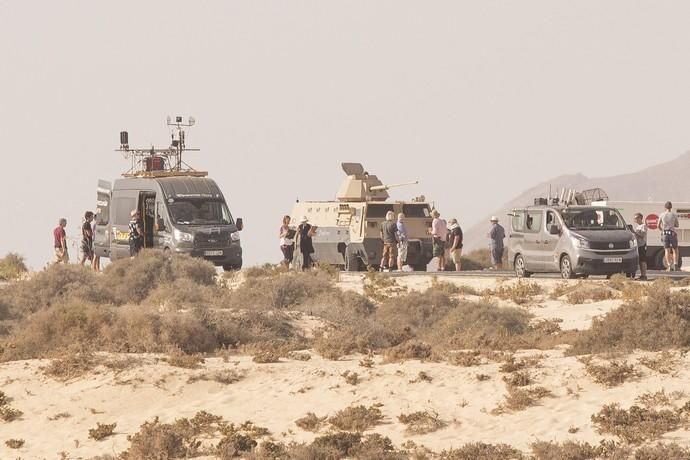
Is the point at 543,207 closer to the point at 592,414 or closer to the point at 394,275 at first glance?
the point at 394,275

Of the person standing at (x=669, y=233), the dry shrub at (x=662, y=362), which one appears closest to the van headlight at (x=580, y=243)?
the person standing at (x=669, y=233)

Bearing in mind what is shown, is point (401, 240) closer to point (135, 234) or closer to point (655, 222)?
point (135, 234)

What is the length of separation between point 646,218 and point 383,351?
18.4 m

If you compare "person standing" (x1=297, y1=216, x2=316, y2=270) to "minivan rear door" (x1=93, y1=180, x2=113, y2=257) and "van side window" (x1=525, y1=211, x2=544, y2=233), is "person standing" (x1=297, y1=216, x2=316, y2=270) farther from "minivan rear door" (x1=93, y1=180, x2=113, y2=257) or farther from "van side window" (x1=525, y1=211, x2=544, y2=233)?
"minivan rear door" (x1=93, y1=180, x2=113, y2=257)

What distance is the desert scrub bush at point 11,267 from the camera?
1396 inches

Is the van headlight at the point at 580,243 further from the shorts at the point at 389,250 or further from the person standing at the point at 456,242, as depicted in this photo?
the person standing at the point at 456,242

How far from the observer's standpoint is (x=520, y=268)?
29.8 m

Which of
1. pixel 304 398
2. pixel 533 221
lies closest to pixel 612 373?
pixel 304 398

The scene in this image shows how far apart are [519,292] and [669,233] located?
281 inches

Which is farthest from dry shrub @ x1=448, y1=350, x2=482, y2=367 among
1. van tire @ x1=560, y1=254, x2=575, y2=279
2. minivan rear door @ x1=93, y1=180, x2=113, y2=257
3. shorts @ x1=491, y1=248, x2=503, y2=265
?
minivan rear door @ x1=93, y1=180, x2=113, y2=257

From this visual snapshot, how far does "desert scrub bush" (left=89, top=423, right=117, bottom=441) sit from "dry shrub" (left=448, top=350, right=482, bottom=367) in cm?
475

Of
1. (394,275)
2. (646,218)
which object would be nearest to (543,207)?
(394,275)

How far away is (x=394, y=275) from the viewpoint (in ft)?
103

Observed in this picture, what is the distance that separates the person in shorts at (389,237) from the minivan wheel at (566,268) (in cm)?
558
